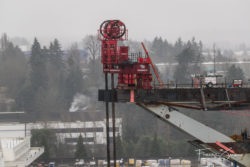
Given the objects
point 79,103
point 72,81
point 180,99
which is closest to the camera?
point 180,99

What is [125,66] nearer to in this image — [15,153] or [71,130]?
[15,153]

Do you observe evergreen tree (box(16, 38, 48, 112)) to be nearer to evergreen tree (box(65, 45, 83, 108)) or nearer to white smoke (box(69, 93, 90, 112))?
evergreen tree (box(65, 45, 83, 108))

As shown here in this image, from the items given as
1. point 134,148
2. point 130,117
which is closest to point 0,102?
point 130,117

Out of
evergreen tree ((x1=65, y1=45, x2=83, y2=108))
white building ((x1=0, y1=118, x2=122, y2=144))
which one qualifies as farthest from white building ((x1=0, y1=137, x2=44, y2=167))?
evergreen tree ((x1=65, y1=45, x2=83, y2=108))

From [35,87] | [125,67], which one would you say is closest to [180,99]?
[125,67]

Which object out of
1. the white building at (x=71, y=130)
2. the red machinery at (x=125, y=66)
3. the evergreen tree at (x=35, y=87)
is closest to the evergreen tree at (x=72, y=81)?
the evergreen tree at (x=35, y=87)

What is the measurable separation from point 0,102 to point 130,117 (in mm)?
29926

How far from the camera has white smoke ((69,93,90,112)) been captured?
9056 centimetres

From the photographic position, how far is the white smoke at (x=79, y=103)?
9056 centimetres

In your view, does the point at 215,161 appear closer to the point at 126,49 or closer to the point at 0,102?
the point at 126,49

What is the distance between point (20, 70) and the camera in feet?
331

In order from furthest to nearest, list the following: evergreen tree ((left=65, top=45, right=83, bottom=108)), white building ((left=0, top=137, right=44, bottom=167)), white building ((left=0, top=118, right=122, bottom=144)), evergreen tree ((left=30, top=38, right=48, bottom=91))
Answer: evergreen tree ((left=30, top=38, right=48, bottom=91)) < evergreen tree ((left=65, top=45, right=83, bottom=108)) < white building ((left=0, top=118, right=122, bottom=144)) < white building ((left=0, top=137, right=44, bottom=167))

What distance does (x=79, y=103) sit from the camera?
92.5 metres

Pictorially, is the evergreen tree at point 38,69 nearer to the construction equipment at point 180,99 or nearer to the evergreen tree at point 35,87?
the evergreen tree at point 35,87
